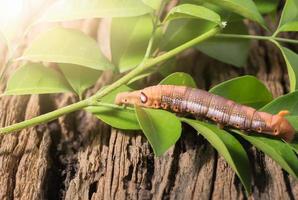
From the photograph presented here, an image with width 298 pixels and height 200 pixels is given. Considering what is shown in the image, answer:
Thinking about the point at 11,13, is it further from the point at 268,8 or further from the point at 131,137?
the point at 268,8

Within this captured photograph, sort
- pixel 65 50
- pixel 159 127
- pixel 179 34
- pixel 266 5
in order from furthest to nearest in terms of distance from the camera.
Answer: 1. pixel 266 5
2. pixel 179 34
3. pixel 65 50
4. pixel 159 127

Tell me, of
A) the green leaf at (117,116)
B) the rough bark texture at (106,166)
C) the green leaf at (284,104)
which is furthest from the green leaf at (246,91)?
the green leaf at (117,116)

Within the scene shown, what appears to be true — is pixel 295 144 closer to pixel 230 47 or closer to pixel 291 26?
pixel 291 26

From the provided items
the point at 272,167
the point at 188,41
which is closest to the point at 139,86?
the point at 188,41

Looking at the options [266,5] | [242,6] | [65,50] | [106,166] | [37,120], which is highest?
[266,5]

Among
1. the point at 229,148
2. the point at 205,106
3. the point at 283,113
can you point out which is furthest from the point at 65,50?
the point at 283,113

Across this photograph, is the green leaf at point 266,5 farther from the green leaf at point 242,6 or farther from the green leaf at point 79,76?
the green leaf at point 79,76

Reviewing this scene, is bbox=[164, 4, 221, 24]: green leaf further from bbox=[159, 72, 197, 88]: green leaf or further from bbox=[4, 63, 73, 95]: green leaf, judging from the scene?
bbox=[4, 63, 73, 95]: green leaf
